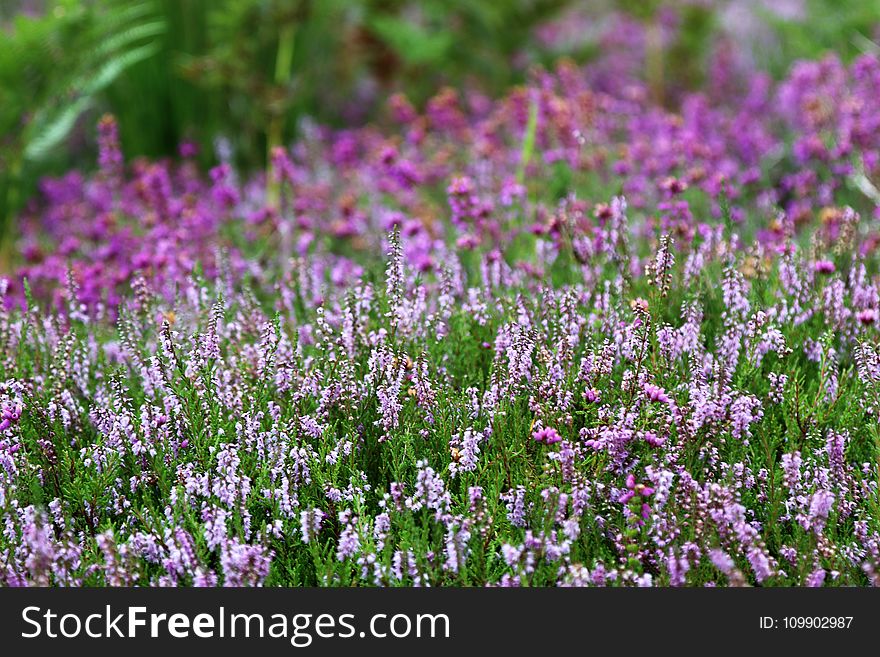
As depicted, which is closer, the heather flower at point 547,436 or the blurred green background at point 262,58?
the heather flower at point 547,436

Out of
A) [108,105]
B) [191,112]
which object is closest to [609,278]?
[191,112]

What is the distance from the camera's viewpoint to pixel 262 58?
6.64 m

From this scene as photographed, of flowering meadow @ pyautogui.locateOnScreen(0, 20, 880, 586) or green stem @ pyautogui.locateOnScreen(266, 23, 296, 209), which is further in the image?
green stem @ pyautogui.locateOnScreen(266, 23, 296, 209)

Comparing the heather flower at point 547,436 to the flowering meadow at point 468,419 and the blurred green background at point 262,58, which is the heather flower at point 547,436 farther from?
the blurred green background at point 262,58

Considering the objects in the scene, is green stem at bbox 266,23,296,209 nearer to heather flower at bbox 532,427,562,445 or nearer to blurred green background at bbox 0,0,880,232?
blurred green background at bbox 0,0,880,232

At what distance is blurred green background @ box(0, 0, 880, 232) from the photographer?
17.5 feet

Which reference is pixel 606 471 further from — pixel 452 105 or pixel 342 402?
pixel 452 105

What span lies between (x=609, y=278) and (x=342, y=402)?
1.35 meters

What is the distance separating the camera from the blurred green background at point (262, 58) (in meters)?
5.34

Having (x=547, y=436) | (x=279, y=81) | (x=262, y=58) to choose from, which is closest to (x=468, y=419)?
(x=547, y=436)

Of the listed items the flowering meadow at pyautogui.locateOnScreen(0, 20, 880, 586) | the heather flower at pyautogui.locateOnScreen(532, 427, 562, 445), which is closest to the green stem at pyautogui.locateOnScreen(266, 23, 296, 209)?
the flowering meadow at pyautogui.locateOnScreen(0, 20, 880, 586)

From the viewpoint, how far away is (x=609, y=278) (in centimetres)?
396

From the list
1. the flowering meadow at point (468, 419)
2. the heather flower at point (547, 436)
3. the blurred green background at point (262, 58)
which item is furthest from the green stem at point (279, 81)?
the heather flower at point (547, 436)

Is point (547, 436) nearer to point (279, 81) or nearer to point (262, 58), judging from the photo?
point (279, 81)
